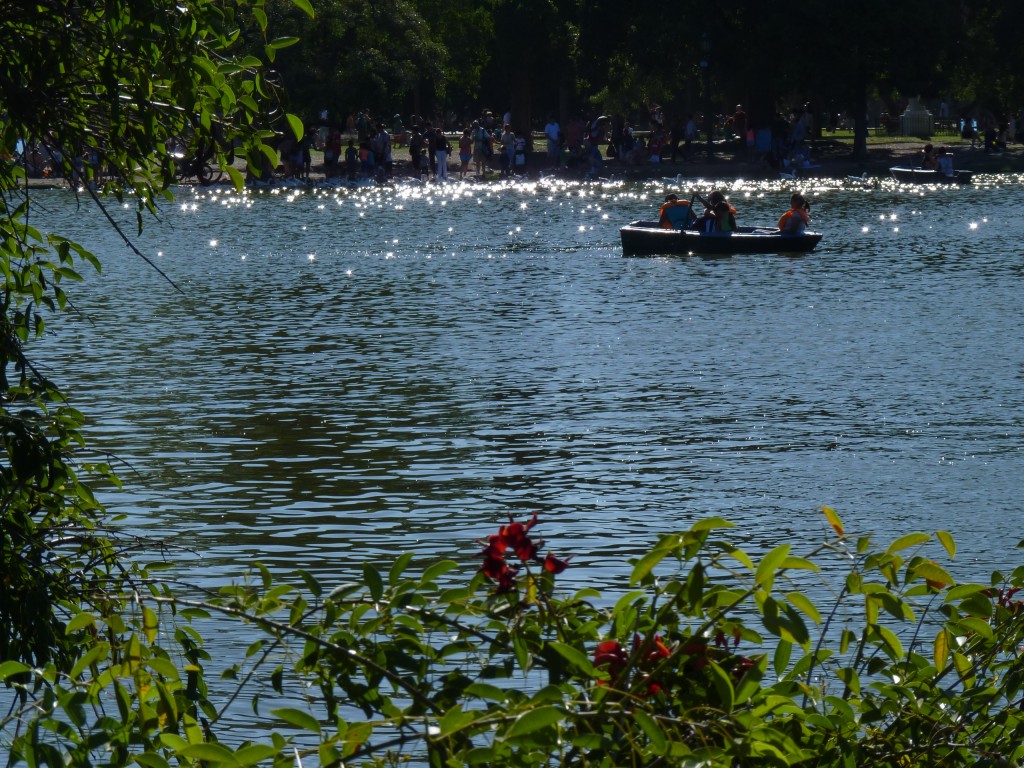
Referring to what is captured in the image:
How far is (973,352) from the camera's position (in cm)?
1805

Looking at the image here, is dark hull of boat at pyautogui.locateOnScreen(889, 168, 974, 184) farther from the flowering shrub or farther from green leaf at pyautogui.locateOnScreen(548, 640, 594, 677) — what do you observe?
green leaf at pyautogui.locateOnScreen(548, 640, 594, 677)

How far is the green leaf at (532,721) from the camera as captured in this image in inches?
135

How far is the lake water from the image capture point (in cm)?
1105

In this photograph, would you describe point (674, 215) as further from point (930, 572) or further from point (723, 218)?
point (930, 572)

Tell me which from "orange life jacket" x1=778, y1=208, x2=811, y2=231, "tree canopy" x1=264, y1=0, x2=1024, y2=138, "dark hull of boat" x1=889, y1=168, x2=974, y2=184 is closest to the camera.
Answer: "orange life jacket" x1=778, y1=208, x2=811, y2=231

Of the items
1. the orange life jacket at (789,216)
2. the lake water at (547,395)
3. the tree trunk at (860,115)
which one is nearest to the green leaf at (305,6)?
the lake water at (547,395)

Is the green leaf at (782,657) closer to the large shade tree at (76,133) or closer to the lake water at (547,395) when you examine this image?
the large shade tree at (76,133)

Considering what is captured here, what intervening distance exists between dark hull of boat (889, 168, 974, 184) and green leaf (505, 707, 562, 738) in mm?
46197

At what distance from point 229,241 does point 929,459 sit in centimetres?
2337

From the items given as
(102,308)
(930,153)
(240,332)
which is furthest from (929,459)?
(930,153)

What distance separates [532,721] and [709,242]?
26656mm

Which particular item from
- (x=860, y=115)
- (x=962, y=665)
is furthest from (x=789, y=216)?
(x=860, y=115)

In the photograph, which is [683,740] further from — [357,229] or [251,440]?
[357,229]

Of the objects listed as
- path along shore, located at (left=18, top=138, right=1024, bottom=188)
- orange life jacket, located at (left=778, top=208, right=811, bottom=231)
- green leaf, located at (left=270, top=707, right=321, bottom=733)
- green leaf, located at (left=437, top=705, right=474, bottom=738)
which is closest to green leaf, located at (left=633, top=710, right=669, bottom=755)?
green leaf, located at (left=437, top=705, right=474, bottom=738)
